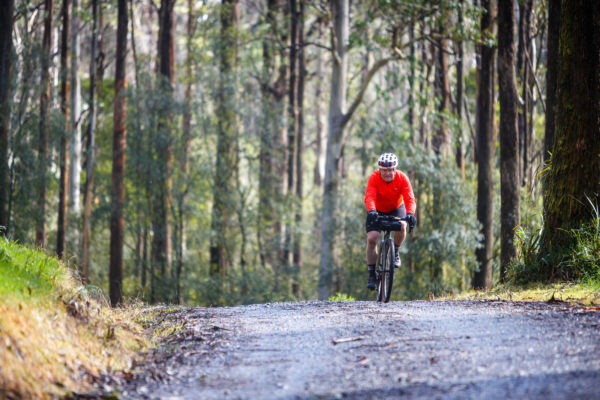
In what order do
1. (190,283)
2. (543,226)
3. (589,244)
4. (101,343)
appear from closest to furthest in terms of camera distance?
1. (101,343)
2. (589,244)
3. (543,226)
4. (190,283)

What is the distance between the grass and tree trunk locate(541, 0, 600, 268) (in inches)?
238

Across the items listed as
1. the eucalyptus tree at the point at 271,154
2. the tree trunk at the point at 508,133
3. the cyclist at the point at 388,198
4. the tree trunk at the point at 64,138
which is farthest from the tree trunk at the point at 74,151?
the cyclist at the point at 388,198

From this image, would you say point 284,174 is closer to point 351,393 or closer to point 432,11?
point 432,11

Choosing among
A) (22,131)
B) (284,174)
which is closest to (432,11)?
(284,174)

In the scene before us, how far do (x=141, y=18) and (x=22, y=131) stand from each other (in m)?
13.6

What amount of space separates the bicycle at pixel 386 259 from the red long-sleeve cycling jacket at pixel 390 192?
0.26 metres

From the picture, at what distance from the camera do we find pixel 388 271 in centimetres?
1005

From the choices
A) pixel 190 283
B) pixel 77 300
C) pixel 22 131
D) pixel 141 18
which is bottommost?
pixel 190 283

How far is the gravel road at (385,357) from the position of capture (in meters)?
4.84

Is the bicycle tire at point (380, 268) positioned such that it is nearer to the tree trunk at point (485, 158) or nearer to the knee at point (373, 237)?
the knee at point (373, 237)

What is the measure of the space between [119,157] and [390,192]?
20.0 meters

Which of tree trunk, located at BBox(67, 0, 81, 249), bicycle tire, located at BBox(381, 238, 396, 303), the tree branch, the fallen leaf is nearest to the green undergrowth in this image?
bicycle tire, located at BBox(381, 238, 396, 303)

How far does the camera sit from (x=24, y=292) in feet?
20.6

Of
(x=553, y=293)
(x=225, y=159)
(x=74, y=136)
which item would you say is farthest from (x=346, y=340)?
(x=74, y=136)
